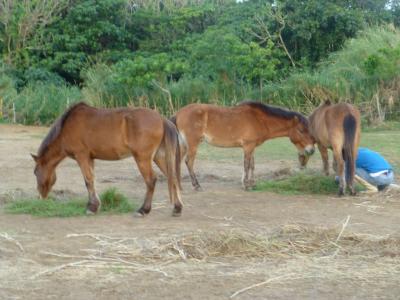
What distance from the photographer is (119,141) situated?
367 inches

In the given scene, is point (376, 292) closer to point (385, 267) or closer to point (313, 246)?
point (385, 267)

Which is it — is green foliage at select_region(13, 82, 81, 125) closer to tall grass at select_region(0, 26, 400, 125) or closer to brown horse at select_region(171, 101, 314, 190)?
tall grass at select_region(0, 26, 400, 125)

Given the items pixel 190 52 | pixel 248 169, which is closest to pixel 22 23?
pixel 190 52

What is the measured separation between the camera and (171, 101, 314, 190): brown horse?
12602mm

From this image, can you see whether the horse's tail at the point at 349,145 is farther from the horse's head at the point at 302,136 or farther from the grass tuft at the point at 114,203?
the grass tuft at the point at 114,203

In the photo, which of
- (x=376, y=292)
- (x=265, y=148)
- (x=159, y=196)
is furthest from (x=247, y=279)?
(x=265, y=148)

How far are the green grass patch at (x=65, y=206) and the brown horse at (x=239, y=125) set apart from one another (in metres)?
2.82

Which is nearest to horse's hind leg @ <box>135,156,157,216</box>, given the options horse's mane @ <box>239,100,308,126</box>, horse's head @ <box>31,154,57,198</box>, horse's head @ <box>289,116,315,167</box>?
horse's head @ <box>31,154,57,198</box>

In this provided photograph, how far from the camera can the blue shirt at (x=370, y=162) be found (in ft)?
37.2

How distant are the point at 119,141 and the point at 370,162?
4149 millimetres

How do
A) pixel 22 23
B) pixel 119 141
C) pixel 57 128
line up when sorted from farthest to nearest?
pixel 22 23 < pixel 57 128 < pixel 119 141

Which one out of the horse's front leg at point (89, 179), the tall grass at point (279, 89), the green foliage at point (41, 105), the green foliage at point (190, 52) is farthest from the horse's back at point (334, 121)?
the green foliage at point (41, 105)

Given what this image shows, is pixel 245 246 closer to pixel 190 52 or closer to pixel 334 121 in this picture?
pixel 334 121

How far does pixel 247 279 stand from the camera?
20.4 feet
